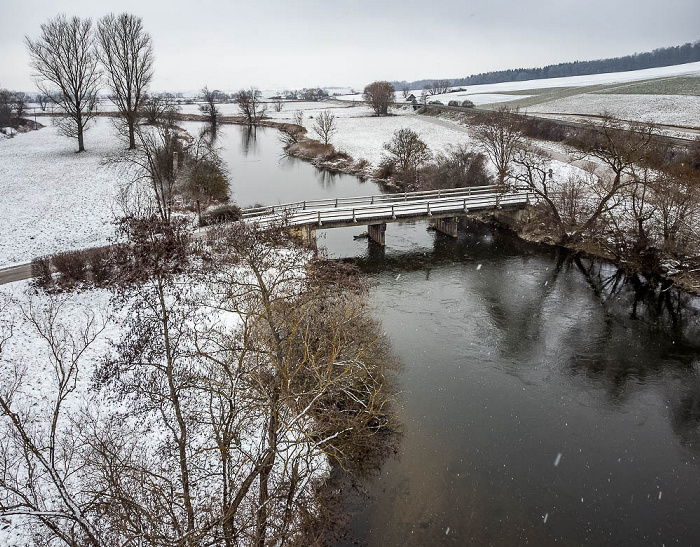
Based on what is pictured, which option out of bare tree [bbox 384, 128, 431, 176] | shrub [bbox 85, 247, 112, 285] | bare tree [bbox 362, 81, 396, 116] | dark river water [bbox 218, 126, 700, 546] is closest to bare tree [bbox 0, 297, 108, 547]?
shrub [bbox 85, 247, 112, 285]

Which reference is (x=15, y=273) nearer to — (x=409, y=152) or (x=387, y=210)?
(x=387, y=210)

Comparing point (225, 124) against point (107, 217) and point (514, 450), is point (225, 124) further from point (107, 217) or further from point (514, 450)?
point (514, 450)

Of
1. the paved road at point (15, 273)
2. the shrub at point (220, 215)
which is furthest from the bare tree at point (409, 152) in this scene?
the paved road at point (15, 273)

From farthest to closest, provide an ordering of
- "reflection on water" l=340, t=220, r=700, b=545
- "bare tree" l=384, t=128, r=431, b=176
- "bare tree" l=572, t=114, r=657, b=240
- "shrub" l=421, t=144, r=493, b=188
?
"bare tree" l=384, t=128, r=431, b=176 < "shrub" l=421, t=144, r=493, b=188 < "bare tree" l=572, t=114, r=657, b=240 < "reflection on water" l=340, t=220, r=700, b=545

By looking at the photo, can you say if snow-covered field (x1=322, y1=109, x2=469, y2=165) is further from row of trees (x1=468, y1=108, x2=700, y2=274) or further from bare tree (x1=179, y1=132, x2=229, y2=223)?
bare tree (x1=179, y1=132, x2=229, y2=223)

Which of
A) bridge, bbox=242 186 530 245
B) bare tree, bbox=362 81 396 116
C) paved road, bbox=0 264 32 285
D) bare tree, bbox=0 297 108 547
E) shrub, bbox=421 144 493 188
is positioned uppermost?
bare tree, bbox=362 81 396 116

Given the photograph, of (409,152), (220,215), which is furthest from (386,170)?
(220,215)

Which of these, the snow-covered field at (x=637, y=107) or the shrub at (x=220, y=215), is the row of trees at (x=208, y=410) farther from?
the snow-covered field at (x=637, y=107)
